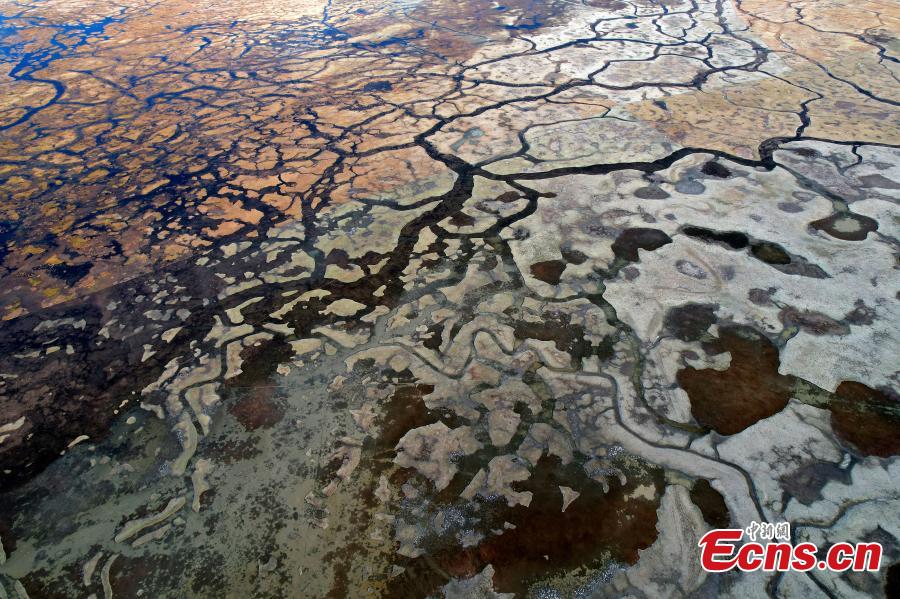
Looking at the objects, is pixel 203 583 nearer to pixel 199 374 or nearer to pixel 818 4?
pixel 199 374

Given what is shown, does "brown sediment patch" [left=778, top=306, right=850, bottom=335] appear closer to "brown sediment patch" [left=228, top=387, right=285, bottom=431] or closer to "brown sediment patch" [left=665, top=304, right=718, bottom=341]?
"brown sediment patch" [left=665, top=304, right=718, bottom=341]

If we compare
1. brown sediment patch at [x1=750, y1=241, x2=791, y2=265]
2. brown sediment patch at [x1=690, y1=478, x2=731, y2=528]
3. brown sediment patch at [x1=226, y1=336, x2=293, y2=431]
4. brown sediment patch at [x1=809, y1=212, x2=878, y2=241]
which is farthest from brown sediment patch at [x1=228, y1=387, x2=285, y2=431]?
brown sediment patch at [x1=809, y1=212, x2=878, y2=241]

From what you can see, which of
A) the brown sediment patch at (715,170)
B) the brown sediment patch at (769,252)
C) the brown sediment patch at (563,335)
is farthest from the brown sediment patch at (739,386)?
the brown sediment patch at (715,170)

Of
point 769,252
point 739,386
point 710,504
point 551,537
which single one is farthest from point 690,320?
point 551,537

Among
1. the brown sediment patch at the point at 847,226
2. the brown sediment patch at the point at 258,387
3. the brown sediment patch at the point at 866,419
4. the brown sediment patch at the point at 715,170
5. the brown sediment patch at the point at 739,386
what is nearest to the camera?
the brown sediment patch at the point at 866,419

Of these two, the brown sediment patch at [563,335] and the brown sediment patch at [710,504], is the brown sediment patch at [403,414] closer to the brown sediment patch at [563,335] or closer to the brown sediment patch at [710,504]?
the brown sediment patch at [563,335]

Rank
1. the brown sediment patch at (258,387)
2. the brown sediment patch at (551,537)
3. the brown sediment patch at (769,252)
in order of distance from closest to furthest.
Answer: the brown sediment patch at (551,537) → the brown sediment patch at (258,387) → the brown sediment patch at (769,252)
